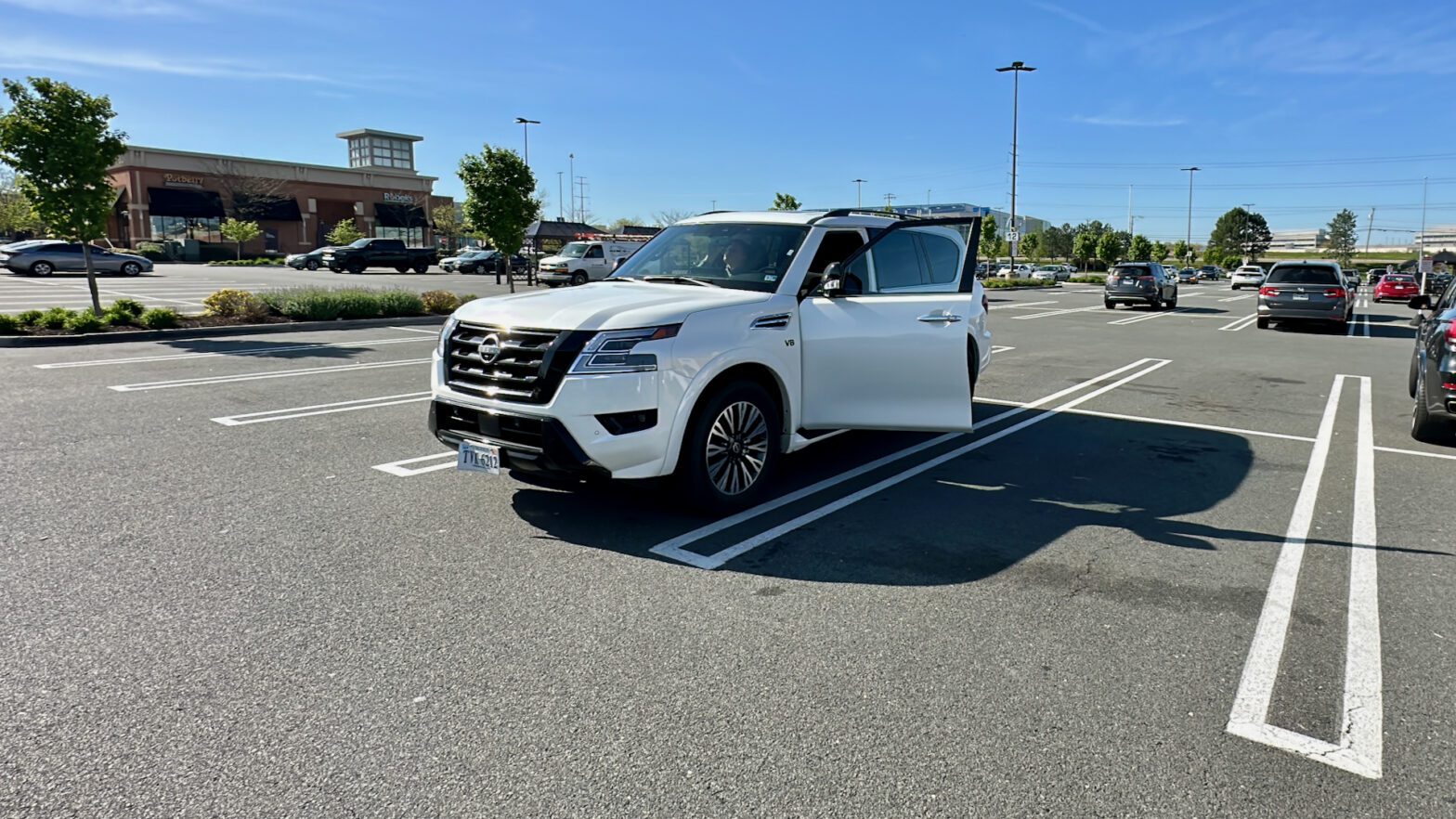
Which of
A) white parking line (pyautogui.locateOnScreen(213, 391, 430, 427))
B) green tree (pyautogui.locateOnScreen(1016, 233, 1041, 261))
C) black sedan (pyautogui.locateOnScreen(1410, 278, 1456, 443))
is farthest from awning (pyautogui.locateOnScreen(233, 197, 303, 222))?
green tree (pyautogui.locateOnScreen(1016, 233, 1041, 261))

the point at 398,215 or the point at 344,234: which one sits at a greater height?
the point at 398,215

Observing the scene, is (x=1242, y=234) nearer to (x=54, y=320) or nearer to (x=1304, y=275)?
(x=1304, y=275)

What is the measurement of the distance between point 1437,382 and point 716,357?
6.39 m

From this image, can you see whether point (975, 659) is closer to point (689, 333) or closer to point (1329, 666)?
point (1329, 666)

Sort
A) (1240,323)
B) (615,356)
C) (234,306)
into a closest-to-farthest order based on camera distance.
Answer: (615,356) → (234,306) → (1240,323)

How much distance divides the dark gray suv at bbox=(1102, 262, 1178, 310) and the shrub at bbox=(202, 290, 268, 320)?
23.7m

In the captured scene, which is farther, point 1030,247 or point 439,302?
point 1030,247

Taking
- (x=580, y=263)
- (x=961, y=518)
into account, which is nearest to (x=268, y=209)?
(x=580, y=263)

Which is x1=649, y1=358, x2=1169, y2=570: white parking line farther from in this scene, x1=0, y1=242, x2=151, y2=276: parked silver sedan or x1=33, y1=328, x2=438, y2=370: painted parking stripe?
x1=0, y1=242, x2=151, y2=276: parked silver sedan

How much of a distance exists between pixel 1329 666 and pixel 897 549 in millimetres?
1964

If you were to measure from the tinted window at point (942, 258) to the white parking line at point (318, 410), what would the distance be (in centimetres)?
536

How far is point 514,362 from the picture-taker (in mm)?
4891

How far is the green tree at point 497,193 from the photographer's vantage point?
2427cm

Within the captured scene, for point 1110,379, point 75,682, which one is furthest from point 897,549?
point 1110,379
